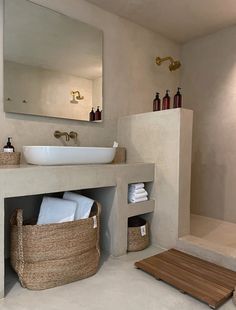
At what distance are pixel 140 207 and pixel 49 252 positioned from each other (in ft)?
2.80

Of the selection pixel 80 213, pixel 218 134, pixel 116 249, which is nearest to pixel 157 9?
pixel 218 134

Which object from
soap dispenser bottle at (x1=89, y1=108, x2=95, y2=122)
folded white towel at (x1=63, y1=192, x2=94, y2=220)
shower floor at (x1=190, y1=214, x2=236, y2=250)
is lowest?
shower floor at (x1=190, y1=214, x2=236, y2=250)

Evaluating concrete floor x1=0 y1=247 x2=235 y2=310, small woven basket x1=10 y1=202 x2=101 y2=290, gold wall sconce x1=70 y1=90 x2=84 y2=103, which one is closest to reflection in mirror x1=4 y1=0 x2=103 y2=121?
gold wall sconce x1=70 y1=90 x2=84 y2=103

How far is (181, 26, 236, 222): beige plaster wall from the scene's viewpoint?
108 inches

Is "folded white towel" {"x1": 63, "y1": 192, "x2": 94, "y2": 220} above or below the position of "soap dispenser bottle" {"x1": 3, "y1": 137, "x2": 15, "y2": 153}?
below

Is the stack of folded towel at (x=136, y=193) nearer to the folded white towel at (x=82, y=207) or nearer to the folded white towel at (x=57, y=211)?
the folded white towel at (x=82, y=207)

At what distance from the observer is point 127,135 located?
2.45 m

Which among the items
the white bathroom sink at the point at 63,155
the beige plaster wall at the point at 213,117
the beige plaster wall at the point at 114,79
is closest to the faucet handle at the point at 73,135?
the beige plaster wall at the point at 114,79

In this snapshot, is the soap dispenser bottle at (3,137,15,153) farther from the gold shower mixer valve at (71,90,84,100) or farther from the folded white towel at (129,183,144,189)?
the folded white towel at (129,183,144,189)

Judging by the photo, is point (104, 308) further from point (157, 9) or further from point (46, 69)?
point (157, 9)

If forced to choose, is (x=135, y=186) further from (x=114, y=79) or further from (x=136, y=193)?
(x=114, y=79)

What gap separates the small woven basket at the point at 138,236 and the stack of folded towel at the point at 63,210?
1.64ft

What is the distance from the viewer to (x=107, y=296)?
1.46m

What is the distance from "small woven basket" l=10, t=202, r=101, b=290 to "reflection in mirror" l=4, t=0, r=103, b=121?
0.93 meters
